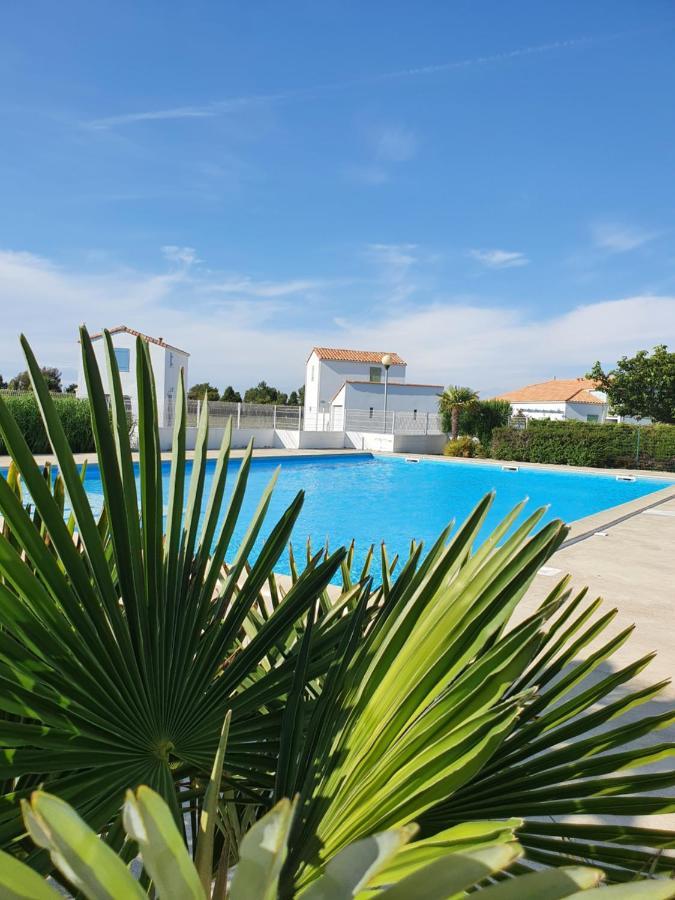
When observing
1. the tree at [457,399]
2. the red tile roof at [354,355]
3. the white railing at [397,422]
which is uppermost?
the red tile roof at [354,355]

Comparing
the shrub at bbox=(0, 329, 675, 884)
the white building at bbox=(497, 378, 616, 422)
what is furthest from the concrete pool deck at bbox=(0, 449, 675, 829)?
the white building at bbox=(497, 378, 616, 422)

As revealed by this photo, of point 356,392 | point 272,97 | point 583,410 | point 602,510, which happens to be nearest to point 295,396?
point 356,392

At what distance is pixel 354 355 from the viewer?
150 feet

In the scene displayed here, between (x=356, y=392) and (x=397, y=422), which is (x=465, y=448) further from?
(x=356, y=392)

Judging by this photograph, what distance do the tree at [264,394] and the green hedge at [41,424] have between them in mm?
41937

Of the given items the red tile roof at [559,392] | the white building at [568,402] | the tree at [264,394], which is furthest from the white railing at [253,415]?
the tree at [264,394]

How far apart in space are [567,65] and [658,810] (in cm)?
1721

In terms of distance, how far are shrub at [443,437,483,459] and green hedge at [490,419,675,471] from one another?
244cm

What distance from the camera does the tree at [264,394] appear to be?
6280cm

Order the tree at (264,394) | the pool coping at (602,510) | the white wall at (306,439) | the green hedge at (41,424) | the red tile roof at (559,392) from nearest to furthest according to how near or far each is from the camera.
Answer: the pool coping at (602,510) < the green hedge at (41,424) < the white wall at (306,439) < the red tile roof at (559,392) < the tree at (264,394)

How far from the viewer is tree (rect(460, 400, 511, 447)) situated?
2672 cm

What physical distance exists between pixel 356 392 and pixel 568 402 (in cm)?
2457

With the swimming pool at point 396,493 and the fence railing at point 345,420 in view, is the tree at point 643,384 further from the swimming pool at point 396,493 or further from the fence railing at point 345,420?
the swimming pool at point 396,493

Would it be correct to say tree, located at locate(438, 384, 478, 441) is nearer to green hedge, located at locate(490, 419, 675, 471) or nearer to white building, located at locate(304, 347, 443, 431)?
white building, located at locate(304, 347, 443, 431)
